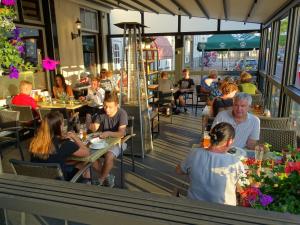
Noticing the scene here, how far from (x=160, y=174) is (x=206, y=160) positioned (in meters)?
2.02

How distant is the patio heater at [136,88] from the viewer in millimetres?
4336

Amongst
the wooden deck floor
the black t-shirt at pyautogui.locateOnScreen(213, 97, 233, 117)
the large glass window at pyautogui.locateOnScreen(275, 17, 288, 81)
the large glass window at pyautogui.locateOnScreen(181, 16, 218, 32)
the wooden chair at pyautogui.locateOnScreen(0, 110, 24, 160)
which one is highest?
the large glass window at pyautogui.locateOnScreen(181, 16, 218, 32)

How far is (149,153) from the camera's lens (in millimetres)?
4648

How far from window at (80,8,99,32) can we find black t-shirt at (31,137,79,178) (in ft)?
21.4

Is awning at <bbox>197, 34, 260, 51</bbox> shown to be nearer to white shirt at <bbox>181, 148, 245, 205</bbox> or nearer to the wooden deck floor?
the wooden deck floor

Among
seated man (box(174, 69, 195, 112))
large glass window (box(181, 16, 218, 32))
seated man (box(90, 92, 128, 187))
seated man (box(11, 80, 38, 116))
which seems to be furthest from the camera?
large glass window (box(181, 16, 218, 32))

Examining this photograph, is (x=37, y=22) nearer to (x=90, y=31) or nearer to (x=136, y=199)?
(x=90, y=31)

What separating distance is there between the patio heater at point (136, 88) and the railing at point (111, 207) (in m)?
3.39

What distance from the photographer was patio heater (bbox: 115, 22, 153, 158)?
14.2 feet

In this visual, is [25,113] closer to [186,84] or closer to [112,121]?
[112,121]

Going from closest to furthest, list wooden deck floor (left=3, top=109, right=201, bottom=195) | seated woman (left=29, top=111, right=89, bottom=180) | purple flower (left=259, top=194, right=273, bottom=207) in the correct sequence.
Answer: purple flower (left=259, top=194, right=273, bottom=207)
seated woman (left=29, top=111, right=89, bottom=180)
wooden deck floor (left=3, top=109, right=201, bottom=195)

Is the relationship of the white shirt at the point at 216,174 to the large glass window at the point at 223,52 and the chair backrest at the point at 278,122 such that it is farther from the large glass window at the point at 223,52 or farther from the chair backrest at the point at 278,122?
the large glass window at the point at 223,52

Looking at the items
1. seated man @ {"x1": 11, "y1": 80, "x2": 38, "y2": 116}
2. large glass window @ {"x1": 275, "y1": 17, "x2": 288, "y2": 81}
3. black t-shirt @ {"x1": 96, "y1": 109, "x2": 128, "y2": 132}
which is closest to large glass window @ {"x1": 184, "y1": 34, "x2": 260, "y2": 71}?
large glass window @ {"x1": 275, "y1": 17, "x2": 288, "y2": 81}

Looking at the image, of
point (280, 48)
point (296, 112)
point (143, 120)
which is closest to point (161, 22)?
point (280, 48)
